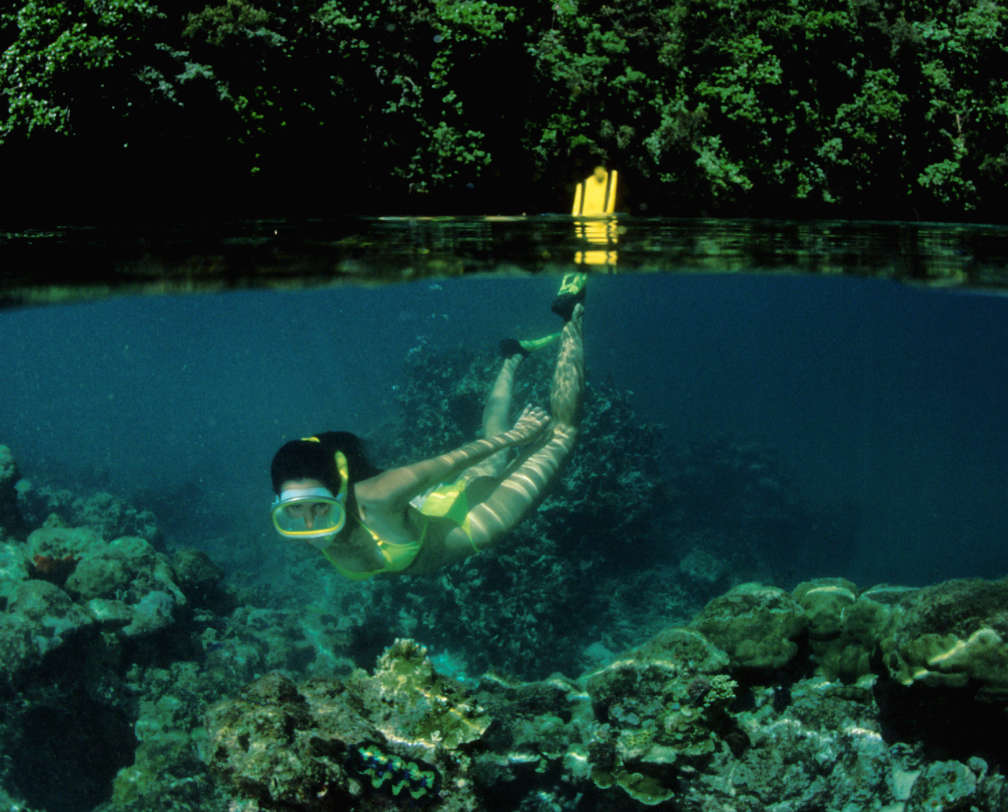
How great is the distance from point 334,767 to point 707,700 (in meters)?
3.42

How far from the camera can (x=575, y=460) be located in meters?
13.6

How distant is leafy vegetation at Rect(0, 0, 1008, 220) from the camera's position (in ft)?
9.27

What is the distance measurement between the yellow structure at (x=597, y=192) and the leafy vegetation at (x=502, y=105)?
75 mm

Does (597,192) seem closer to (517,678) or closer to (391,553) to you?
(391,553)

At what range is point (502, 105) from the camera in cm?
318

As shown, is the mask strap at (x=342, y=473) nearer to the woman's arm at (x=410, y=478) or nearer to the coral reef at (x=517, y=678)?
the woman's arm at (x=410, y=478)

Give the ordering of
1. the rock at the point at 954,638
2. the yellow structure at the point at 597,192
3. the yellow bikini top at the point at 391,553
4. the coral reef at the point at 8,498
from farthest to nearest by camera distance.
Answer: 1. the coral reef at the point at 8,498
2. the yellow bikini top at the point at 391,553
3. the rock at the point at 954,638
4. the yellow structure at the point at 597,192

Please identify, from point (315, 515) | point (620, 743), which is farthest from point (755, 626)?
point (315, 515)

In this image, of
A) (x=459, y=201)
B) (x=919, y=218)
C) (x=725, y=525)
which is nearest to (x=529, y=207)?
(x=459, y=201)

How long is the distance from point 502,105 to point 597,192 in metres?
0.70

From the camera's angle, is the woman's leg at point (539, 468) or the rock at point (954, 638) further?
the woman's leg at point (539, 468)

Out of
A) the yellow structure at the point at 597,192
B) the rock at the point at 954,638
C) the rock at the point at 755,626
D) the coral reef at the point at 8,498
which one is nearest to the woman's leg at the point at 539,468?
the rock at the point at 755,626

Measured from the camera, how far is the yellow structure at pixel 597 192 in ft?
11.2

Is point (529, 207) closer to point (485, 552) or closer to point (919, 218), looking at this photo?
point (919, 218)
